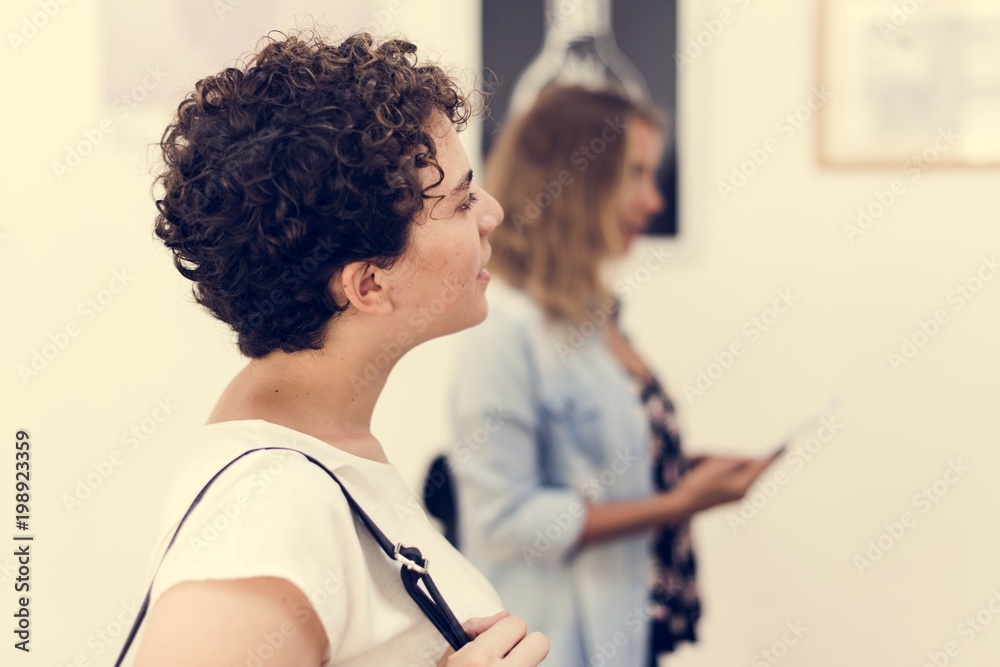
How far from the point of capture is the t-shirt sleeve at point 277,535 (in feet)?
1.95

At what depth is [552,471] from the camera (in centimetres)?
168

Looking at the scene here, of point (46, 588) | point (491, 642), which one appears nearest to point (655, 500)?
point (491, 642)

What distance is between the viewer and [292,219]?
0.69 m

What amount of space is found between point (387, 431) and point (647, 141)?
2.99 feet
